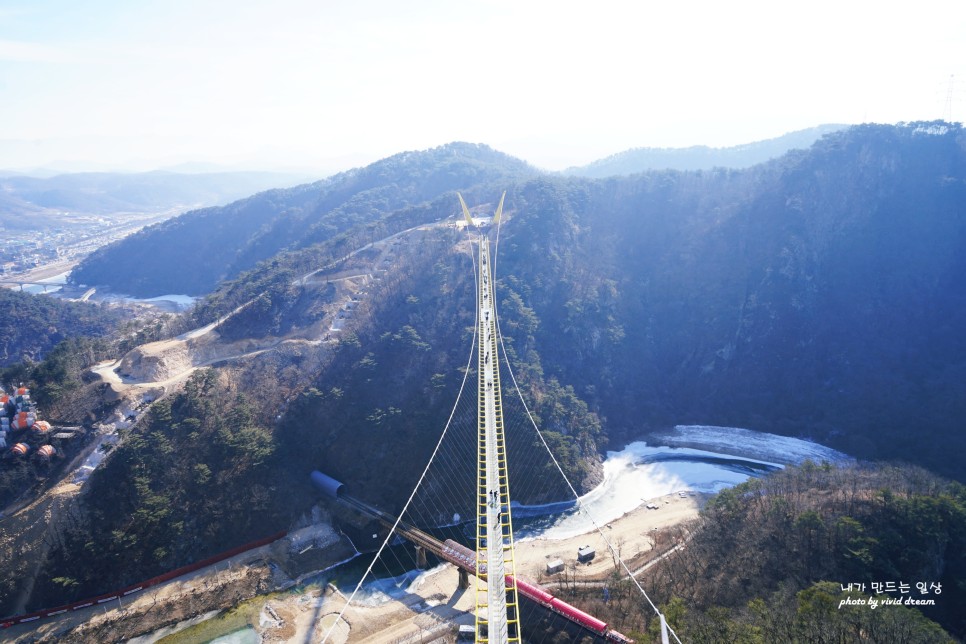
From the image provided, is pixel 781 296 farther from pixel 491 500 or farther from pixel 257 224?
pixel 257 224

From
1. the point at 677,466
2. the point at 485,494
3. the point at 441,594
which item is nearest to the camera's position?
the point at 485,494

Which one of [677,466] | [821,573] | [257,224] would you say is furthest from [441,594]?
[257,224]

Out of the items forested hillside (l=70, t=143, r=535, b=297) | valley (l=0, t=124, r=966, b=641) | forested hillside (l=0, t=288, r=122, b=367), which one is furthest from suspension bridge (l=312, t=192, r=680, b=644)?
forested hillside (l=0, t=288, r=122, b=367)

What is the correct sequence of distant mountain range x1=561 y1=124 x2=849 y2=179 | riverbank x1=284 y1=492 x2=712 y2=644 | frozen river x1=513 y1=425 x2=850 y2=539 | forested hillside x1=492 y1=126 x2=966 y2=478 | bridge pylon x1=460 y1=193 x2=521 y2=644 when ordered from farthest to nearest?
distant mountain range x1=561 y1=124 x2=849 y2=179 < forested hillside x1=492 y1=126 x2=966 y2=478 < frozen river x1=513 y1=425 x2=850 y2=539 < riverbank x1=284 y1=492 x2=712 y2=644 < bridge pylon x1=460 y1=193 x2=521 y2=644

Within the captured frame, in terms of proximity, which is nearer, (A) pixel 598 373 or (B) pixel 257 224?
(A) pixel 598 373

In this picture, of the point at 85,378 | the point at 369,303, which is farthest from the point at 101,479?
the point at 369,303

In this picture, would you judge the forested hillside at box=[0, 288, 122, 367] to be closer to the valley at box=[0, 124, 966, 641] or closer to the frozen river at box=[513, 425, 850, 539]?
the valley at box=[0, 124, 966, 641]

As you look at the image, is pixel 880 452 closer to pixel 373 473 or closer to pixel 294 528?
pixel 373 473
